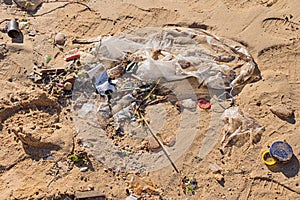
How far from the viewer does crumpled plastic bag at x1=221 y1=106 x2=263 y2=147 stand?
11.9 ft

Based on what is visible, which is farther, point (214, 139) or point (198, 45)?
point (198, 45)

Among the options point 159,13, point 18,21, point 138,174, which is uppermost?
point 159,13

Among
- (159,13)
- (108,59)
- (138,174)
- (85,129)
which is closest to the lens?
(138,174)

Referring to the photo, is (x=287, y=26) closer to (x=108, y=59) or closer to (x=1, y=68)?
(x=108, y=59)

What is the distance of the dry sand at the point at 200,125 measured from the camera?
3.38 metres

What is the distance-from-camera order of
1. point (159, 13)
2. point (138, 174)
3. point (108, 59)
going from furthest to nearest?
1. point (159, 13)
2. point (108, 59)
3. point (138, 174)

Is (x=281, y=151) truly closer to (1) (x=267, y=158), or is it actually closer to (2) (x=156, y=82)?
(1) (x=267, y=158)

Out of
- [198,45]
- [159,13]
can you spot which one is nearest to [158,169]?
[198,45]

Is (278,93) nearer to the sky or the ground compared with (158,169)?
nearer to the sky

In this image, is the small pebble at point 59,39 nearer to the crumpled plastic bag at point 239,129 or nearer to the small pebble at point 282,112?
the crumpled plastic bag at point 239,129

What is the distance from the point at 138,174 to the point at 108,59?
135 centimetres

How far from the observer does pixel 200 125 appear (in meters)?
3.79

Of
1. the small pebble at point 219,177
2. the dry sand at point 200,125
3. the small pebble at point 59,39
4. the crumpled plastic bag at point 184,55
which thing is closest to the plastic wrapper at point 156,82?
the crumpled plastic bag at point 184,55

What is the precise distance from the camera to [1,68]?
425 cm
